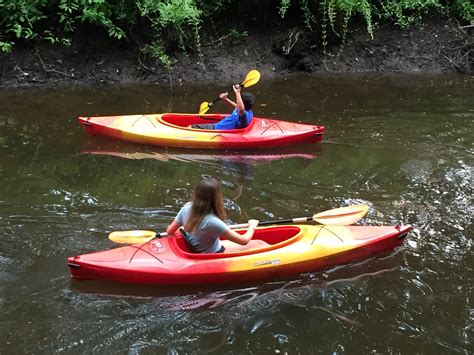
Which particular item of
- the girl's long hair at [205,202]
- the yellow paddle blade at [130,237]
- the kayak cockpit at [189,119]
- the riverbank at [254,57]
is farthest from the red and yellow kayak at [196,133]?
the riverbank at [254,57]

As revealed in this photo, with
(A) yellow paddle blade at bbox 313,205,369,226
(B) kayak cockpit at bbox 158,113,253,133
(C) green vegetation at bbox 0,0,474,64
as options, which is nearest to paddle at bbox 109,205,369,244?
(A) yellow paddle blade at bbox 313,205,369,226

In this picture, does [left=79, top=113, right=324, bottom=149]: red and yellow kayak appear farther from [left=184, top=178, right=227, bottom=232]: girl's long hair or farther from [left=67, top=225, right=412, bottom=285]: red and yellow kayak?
[left=184, top=178, right=227, bottom=232]: girl's long hair

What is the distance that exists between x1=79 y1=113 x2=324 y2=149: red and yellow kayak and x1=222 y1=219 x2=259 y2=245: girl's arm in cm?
268

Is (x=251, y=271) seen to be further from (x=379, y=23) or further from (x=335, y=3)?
(x=379, y=23)

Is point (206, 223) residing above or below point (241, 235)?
above

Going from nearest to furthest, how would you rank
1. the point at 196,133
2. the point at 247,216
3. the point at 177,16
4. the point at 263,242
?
1. the point at 263,242
2. the point at 247,216
3. the point at 196,133
4. the point at 177,16

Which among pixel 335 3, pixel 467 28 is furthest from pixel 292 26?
pixel 467 28

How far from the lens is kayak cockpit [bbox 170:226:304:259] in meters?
3.91

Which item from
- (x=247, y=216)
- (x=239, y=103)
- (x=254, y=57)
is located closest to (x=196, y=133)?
(x=239, y=103)

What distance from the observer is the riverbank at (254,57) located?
31.0 feet

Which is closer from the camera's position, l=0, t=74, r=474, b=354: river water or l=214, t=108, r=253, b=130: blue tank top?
l=0, t=74, r=474, b=354: river water

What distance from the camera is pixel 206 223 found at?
3725 millimetres

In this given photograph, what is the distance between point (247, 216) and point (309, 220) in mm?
788

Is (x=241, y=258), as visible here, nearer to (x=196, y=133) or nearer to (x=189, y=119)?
(x=196, y=133)
